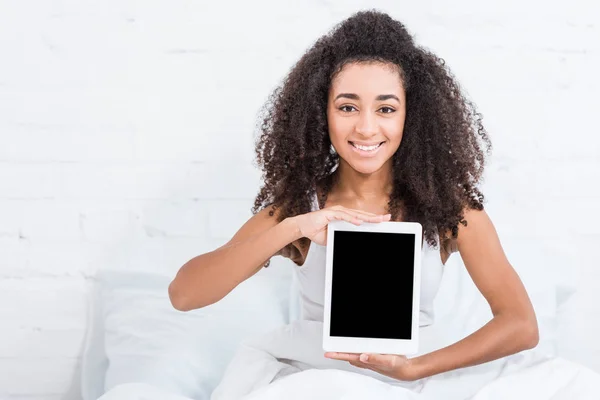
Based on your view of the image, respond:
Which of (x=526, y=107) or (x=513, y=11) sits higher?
(x=513, y=11)

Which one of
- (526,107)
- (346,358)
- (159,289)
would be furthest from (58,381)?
(526,107)

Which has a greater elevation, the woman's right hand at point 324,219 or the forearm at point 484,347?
the woman's right hand at point 324,219

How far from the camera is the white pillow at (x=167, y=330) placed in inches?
63.4

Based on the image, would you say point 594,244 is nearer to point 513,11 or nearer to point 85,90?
point 513,11

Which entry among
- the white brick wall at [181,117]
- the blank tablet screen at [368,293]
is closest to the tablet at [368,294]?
the blank tablet screen at [368,293]

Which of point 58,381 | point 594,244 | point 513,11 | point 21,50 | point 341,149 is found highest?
point 513,11

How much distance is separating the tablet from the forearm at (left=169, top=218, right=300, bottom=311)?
0.31ft

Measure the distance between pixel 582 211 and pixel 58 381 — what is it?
46.3 inches

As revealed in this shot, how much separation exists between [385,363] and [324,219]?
0.21m

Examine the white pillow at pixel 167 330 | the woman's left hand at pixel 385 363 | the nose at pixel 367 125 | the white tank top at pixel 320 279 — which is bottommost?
the white pillow at pixel 167 330

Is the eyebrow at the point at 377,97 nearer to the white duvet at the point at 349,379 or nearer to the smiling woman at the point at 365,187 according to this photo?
the smiling woman at the point at 365,187

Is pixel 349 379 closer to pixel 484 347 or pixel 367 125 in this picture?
pixel 484 347

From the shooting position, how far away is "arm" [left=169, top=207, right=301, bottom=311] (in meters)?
1.32

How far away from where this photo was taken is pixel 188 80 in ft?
6.14
